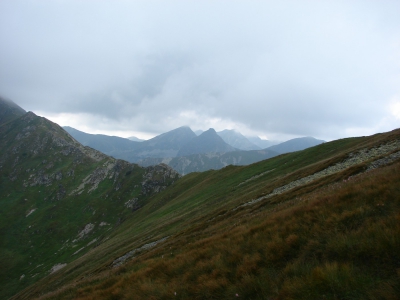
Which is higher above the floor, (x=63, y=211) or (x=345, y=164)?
(x=63, y=211)

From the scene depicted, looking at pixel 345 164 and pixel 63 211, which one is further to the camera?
pixel 63 211

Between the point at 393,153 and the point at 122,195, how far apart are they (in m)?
150

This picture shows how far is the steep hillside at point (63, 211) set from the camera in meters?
102

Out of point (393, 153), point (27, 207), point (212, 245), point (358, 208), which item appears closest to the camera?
point (358, 208)

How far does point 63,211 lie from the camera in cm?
14788

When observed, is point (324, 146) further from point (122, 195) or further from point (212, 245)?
point (122, 195)

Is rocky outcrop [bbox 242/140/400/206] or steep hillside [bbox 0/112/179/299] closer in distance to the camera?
rocky outcrop [bbox 242/140/400/206]

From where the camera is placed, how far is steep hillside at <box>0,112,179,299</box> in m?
102

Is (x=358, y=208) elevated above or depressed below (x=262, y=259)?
above

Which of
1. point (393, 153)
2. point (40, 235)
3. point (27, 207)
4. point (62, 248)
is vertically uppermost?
point (27, 207)

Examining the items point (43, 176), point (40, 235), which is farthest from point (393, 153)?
point (43, 176)

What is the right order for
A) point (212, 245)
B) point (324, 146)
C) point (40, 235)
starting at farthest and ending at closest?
1. point (40, 235)
2. point (324, 146)
3. point (212, 245)

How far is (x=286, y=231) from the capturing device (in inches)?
415

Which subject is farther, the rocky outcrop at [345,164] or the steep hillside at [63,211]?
the steep hillside at [63,211]
